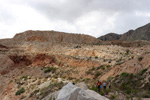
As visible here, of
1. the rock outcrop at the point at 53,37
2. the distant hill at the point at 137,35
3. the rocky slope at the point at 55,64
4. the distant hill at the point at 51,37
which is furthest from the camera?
the distant hill at the point at 137,35

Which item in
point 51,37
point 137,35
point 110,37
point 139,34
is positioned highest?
point 139,34

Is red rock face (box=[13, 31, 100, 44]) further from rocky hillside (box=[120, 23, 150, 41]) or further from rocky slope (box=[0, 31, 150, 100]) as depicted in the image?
rocky hillside (box=[120, 23, 150, 41])

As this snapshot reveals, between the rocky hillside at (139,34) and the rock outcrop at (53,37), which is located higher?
the rocky hillside at (139,34)

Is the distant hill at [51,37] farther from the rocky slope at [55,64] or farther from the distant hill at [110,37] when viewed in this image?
the distant hill at [110,37]

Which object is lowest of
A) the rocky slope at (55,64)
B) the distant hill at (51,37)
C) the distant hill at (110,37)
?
the rocky slope at (55,64)

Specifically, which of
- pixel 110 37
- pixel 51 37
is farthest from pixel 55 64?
pixel 110 37

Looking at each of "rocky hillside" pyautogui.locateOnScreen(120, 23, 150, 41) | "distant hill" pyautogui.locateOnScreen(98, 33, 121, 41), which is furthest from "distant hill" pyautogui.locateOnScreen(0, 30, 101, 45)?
"distant hill" pyautogui.locateOnScreen(98, 33, 121, 41)

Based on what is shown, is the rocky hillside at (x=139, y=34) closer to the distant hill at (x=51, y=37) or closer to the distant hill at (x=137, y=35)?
the distant hill at (x=137, y=35)

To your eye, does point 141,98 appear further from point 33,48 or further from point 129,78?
point 33,48

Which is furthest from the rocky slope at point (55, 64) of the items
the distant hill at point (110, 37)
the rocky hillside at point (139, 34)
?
the distant hill at point (110, 37)

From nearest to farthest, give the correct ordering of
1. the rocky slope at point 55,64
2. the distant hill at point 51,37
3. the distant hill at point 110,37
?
the rocky slope at point 55,64, the distant hill at point 51,37, the distant hill at point 110,37

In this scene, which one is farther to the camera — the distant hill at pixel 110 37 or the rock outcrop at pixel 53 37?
the distant hill at pixel 110 37

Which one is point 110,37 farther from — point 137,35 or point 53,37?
point 53,37

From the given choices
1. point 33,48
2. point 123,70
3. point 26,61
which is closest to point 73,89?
point 123,70
